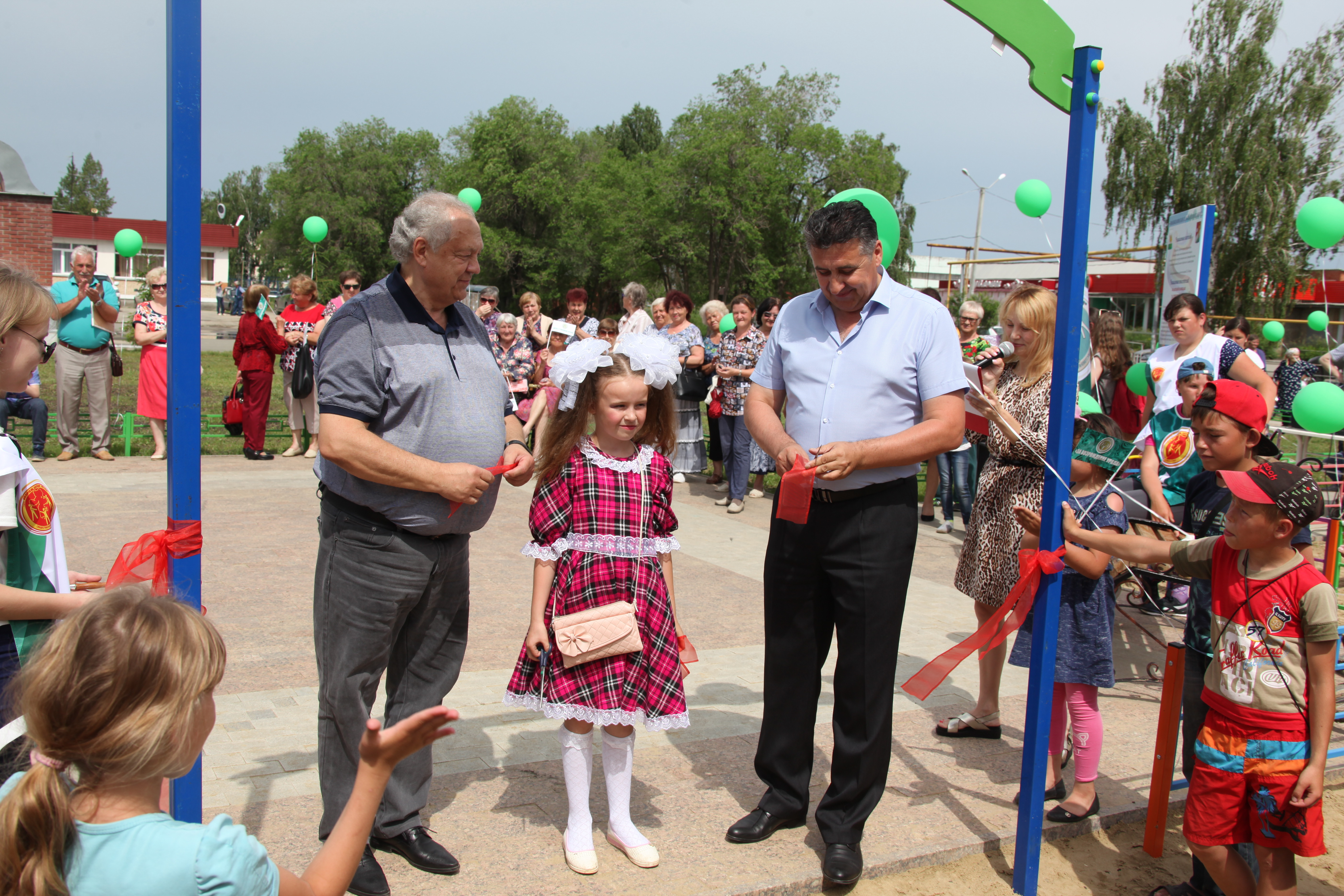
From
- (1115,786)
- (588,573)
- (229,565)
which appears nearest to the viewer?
(588,573)

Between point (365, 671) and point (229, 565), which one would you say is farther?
point (229, 565)

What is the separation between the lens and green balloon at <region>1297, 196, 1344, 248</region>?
5.49 metres

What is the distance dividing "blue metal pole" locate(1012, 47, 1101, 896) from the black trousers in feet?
1.43

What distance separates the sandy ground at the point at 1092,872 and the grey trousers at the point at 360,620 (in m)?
1.53

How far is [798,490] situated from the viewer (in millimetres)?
2926

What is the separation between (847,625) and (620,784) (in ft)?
2.95

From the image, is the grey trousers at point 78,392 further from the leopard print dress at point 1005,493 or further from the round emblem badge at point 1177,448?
the round emblem badge at point 1177,448

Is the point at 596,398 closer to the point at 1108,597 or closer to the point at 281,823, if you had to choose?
the point at 281,823

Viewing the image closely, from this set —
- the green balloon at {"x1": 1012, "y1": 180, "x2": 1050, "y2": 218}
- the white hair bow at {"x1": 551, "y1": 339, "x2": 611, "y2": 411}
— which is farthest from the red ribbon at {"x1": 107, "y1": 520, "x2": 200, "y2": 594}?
the green balloon at {"x1": 1012, "y1": 180, "x2": 1050, "y2": 218}

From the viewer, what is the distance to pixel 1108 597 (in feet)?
12.2

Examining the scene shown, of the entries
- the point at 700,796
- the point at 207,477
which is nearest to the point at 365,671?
the point at 700,796

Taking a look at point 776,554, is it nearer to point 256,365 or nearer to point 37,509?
point 37,509

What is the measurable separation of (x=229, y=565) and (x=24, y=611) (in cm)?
468

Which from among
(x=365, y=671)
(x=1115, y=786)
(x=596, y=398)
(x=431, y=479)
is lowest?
(x=1115, y=786)
